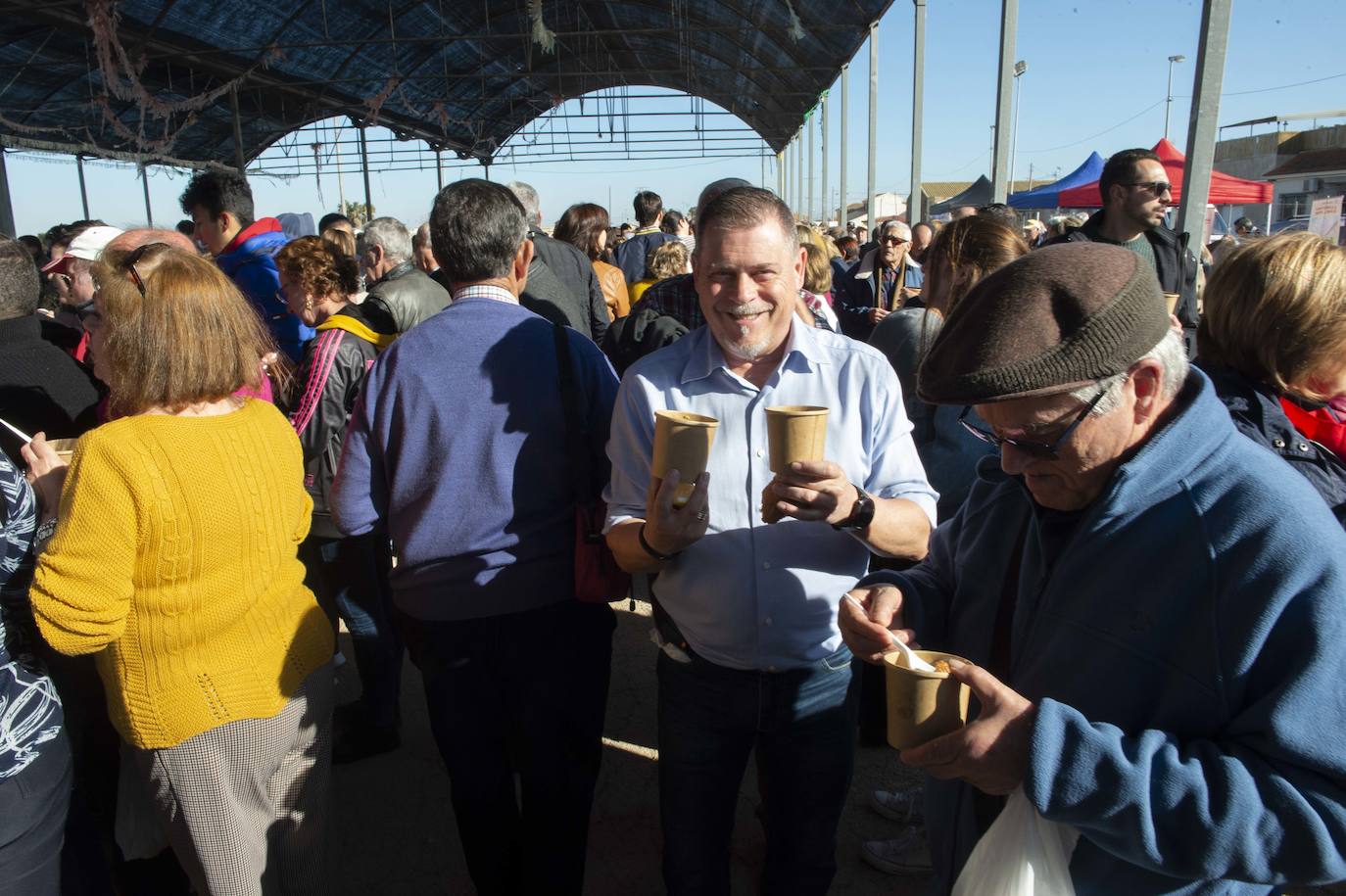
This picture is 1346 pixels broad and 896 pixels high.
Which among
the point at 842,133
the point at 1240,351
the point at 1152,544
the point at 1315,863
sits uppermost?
the point at 842,133

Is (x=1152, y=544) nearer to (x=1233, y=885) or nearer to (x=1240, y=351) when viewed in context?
(x=1233, y=885)

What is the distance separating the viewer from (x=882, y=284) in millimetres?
6016

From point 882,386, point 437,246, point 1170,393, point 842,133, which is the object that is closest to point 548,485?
point 437,246

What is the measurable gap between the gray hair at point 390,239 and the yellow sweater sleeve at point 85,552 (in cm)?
308

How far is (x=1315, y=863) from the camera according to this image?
1.01 metres

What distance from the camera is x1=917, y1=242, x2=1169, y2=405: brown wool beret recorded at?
1.09 m

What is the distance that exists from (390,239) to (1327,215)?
39.0 feet

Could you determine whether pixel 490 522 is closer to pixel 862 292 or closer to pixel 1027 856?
pixel 1027 856

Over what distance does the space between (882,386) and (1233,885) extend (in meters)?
1.13

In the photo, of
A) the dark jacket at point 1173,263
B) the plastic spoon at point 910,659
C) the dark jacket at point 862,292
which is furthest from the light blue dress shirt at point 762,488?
the dark jacket at point 862,292

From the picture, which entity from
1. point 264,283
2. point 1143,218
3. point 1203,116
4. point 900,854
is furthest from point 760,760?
point 1203,116

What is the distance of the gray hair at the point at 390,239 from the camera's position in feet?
14.8

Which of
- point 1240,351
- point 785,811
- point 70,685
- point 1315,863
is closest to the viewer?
point 1315,863

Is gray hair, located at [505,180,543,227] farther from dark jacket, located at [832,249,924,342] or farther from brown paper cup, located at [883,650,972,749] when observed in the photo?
brown paper cup, located at [883,650,972,749]
